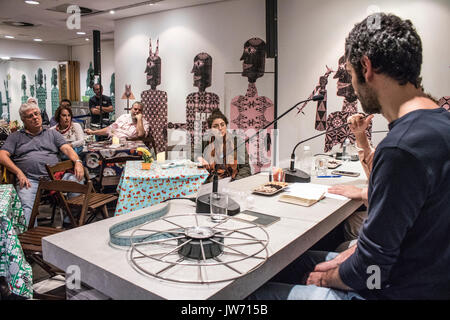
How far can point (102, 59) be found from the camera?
10.0 meters

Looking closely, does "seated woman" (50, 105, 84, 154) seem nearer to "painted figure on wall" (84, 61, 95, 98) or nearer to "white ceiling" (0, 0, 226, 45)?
"white ceiling" (0, 0, 226, 45)

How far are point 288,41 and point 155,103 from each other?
118 inches

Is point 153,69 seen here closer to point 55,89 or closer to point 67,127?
point 67,127

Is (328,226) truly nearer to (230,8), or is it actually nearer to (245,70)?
(245,70)

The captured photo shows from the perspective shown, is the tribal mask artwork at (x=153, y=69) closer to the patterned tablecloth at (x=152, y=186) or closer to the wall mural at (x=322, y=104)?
the wall mural at (x=322, y=104)

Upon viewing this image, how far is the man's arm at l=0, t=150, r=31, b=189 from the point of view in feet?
11.0

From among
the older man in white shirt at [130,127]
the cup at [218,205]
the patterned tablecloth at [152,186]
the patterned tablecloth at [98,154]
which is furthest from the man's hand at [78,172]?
the older man in white shirt at [130,127]

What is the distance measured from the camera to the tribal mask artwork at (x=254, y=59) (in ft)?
17.7

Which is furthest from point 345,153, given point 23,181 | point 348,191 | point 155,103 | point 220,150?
point 155,103

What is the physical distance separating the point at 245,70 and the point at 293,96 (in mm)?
904

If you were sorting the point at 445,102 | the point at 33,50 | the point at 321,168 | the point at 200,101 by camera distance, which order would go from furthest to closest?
the point at 33,50
the point at 200,101
the point at 445,102
the point at 321,168

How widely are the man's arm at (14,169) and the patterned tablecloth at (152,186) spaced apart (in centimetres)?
90

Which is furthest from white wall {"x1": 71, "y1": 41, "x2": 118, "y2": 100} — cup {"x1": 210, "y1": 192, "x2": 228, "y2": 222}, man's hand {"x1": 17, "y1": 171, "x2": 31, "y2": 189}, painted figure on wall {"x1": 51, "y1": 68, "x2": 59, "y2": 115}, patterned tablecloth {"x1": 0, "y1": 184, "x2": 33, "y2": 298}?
cup {"x1": 210, "y1": 192, "x2": 228, "y2": 222}
